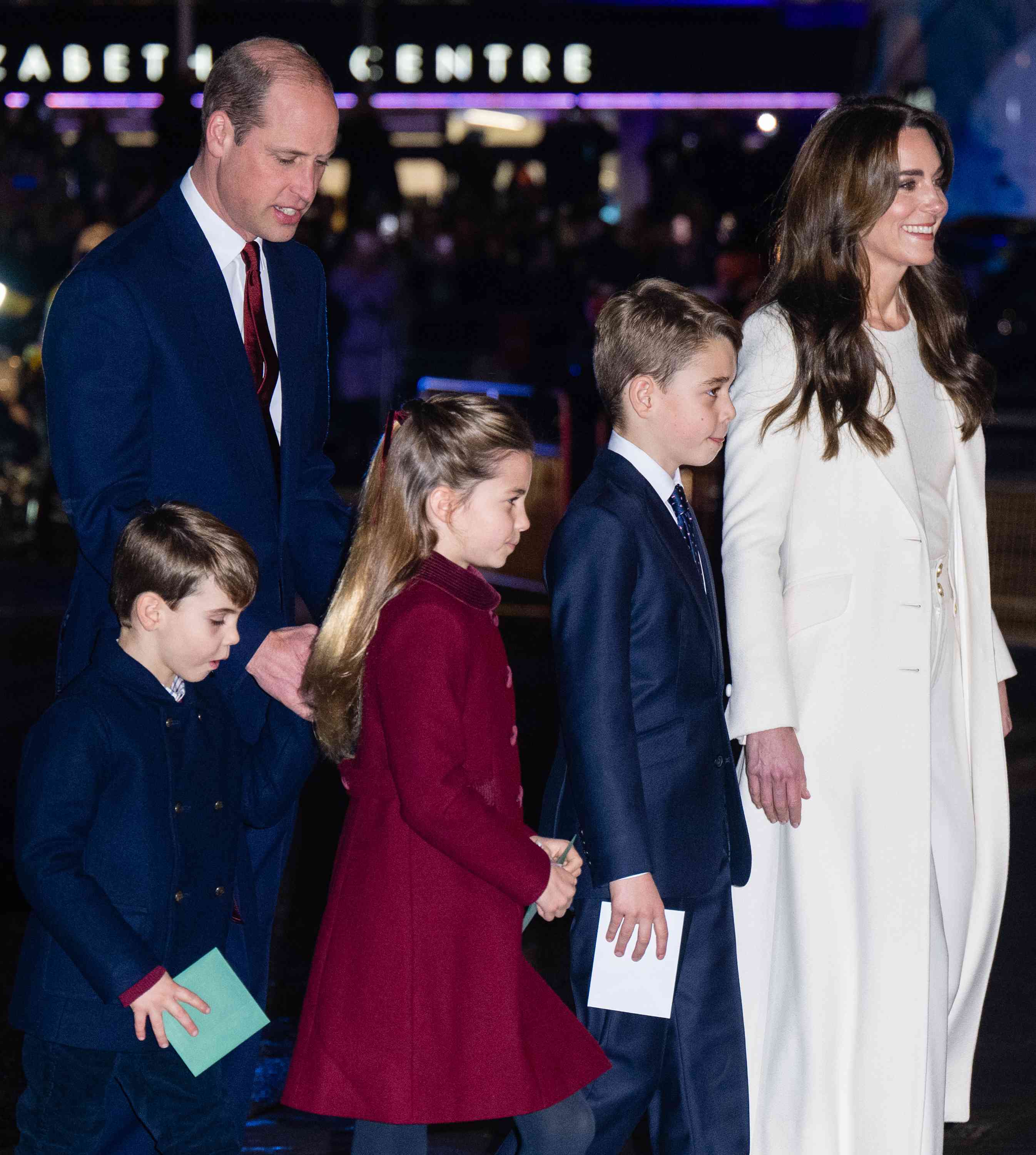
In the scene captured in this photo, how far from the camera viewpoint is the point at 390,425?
2945 mm

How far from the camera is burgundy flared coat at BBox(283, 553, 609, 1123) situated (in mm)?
2734

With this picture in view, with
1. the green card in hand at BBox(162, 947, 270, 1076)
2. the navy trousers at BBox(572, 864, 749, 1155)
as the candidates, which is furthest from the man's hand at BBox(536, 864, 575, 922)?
the green card in hand at BBox(162, 947, 270, 1076)

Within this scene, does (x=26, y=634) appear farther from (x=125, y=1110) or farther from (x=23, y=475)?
(x=125, y=1110)

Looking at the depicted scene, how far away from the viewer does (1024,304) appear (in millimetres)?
19672

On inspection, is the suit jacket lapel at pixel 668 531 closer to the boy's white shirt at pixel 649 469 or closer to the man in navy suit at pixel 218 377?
the boy's white shirt at pixel 649 469

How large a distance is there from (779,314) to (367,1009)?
1.48 metres

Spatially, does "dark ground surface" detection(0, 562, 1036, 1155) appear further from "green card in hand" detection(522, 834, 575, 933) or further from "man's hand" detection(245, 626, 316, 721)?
"man's hand" detection(245, 626, 316, 721)

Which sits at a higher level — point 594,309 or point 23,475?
point 594,309

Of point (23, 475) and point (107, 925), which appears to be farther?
point (23, 475)

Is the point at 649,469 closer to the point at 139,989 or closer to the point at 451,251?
the point at 139,989

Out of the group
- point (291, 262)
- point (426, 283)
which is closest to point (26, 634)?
point (291, 262)

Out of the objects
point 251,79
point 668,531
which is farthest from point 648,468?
point 251,79

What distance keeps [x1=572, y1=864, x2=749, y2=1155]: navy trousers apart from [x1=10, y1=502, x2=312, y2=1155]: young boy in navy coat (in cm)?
65

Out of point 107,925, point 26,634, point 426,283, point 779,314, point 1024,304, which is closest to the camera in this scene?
A: point 107,925
